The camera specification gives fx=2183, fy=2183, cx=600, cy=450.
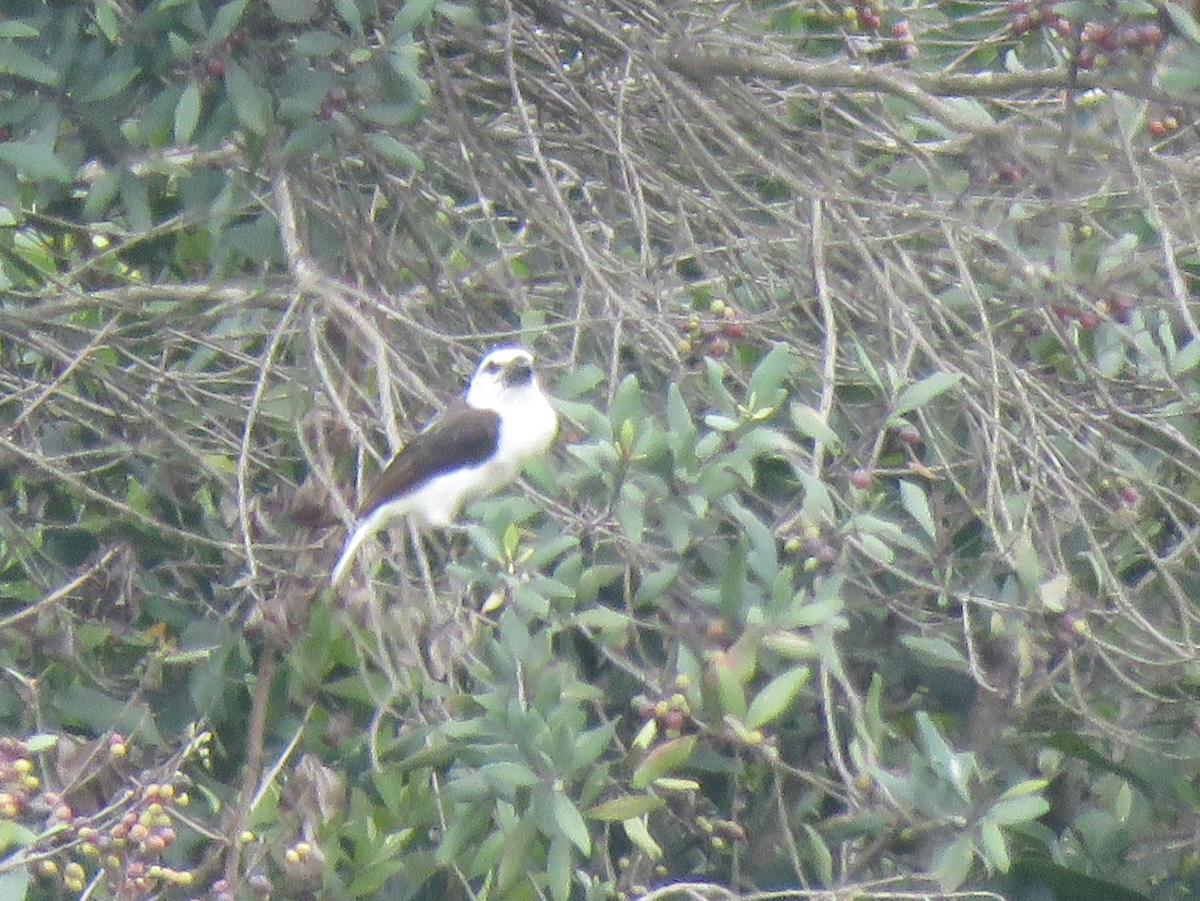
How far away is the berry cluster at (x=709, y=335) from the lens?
3.99m

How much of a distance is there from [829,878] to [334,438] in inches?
48.7

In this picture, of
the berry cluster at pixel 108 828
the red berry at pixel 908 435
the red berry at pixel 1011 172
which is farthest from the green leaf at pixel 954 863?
the red berry at pixel 1011 172

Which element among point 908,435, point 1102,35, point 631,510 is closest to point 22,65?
point 631,510

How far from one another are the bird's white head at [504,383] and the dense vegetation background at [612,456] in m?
0.11

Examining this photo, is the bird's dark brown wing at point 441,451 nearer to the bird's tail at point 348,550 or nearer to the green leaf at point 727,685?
the bird's tail at point 348,550

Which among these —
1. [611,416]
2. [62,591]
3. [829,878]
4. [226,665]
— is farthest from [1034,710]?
[62,591]

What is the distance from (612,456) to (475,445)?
199 centimetres

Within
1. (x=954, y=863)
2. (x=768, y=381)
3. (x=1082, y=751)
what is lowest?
(x=1082, y=751)

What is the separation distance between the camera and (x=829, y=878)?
149 inches

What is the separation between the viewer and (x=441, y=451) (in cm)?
523

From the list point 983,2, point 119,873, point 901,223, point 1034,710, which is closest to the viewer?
point 119,873

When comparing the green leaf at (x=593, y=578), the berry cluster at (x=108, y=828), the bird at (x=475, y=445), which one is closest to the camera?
the berry cluster at (x=108, y=828)

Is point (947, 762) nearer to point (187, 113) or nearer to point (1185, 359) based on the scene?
point (1185, 359)

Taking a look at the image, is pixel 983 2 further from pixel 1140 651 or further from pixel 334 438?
pixel 334 438
